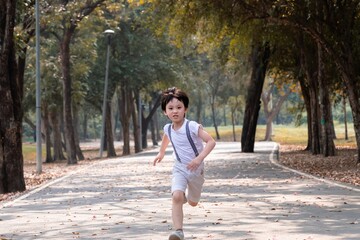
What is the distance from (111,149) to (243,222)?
41.7m

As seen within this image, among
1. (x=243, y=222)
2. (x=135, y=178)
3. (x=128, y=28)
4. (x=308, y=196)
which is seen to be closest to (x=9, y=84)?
(x=135, y=178)

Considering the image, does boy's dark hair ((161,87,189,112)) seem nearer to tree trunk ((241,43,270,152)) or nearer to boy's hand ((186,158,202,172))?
boy's hand ((186,158,202,172))

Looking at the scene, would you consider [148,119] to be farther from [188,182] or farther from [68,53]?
[188,182]

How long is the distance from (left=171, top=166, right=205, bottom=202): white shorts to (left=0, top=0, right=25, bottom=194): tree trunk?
11460 mm

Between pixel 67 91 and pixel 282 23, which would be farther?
pixel 67 91

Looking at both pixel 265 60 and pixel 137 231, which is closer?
pixel 137 231

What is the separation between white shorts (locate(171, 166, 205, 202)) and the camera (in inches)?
364

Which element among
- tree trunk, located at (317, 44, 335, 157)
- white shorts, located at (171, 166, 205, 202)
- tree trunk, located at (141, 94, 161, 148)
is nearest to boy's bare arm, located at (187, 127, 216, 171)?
white shorts, located at (171, 166, 205, 202)

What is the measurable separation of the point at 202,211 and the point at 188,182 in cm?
441

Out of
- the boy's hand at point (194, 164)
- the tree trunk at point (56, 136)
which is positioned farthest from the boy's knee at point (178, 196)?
the tree trunk at point (56, 136)

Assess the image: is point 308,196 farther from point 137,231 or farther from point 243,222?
point 137,231

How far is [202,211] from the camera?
45.0 feet

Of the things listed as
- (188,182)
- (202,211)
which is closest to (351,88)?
(202,211)

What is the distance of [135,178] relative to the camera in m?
24.8
